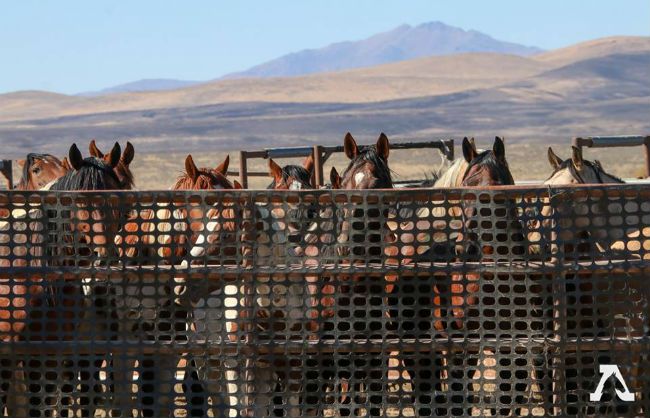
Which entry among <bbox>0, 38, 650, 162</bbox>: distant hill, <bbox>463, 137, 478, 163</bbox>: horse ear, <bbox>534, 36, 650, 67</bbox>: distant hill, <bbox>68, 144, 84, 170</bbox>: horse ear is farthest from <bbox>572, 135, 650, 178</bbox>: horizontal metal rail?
<bbox>534, 36, 650, 67</bbox>: distant hill

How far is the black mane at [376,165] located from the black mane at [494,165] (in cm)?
53

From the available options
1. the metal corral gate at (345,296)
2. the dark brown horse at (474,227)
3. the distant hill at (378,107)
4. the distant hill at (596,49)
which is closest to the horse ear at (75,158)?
the metal corral gate at (345,296)

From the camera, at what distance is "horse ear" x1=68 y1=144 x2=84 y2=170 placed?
6652 mm

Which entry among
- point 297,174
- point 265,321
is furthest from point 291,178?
point 265,321

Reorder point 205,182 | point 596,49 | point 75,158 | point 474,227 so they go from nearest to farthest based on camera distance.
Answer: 1. point 474,227
2. point 75,158
3. point 205,182
4. point 596,49

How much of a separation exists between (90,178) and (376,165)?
182 cm

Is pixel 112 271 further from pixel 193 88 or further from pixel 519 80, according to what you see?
pixel 193 88

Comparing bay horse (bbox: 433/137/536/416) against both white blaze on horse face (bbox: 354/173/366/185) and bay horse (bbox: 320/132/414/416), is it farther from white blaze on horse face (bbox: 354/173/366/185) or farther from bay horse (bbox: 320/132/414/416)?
white blaze on horse face (bbox: 354/173/366/185)

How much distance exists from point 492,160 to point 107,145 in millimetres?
80218

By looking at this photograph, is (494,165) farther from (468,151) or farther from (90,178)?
(90,178)

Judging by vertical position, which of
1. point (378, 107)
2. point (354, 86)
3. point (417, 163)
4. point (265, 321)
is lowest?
point (417, 163)

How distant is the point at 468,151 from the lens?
24.8ft

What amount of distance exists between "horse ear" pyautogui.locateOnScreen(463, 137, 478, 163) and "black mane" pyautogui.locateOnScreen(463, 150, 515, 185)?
0.21m

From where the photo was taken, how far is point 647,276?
198 inches
